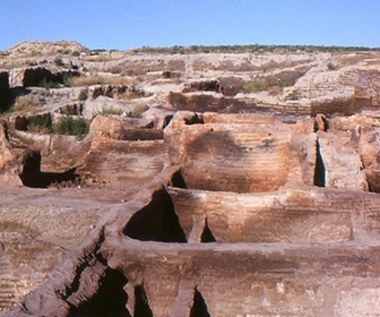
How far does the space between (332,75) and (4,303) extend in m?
18.8

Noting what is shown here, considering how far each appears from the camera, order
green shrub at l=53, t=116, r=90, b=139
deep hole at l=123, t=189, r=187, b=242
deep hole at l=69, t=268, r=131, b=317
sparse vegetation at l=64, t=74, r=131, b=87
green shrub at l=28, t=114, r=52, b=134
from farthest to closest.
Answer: sparse vegetation at l=64, t=74, r=131, b=87 → green shrub at l=53, t=116, r=90, b=139 → green shrub at l=28, t=114, r=52, b=134 → deep hole at l=123, t=189, r=187, b=242 → deep hole at l=69, t=268, r=131, b=317

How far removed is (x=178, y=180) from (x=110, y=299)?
431cm

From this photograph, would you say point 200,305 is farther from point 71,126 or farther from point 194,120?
point 71,126

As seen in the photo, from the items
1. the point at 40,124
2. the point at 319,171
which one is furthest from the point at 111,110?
the point at 319,171

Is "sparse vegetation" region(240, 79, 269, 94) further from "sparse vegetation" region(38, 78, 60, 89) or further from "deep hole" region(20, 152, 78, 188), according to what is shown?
"deep hole" region(20, 152, 78, 188)

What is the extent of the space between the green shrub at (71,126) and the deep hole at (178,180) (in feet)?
23.7

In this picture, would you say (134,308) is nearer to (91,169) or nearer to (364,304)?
(364,304)

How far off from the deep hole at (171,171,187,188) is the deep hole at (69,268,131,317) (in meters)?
3.66

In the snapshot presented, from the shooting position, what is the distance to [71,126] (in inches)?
712

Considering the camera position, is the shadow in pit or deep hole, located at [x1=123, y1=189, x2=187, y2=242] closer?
deep hole, located at [x1=123, y1=189, x2=187, y2=242]

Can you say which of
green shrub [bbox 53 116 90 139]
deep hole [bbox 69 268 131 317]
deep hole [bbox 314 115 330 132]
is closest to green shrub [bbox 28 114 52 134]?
green shrub [bbox 53 116 90 139]

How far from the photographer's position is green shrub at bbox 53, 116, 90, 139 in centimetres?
1757

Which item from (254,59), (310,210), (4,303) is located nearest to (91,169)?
(310,210)

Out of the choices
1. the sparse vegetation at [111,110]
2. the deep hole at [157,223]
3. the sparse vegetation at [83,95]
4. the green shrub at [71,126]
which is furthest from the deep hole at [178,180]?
the sparse vegetation at [83,95]
